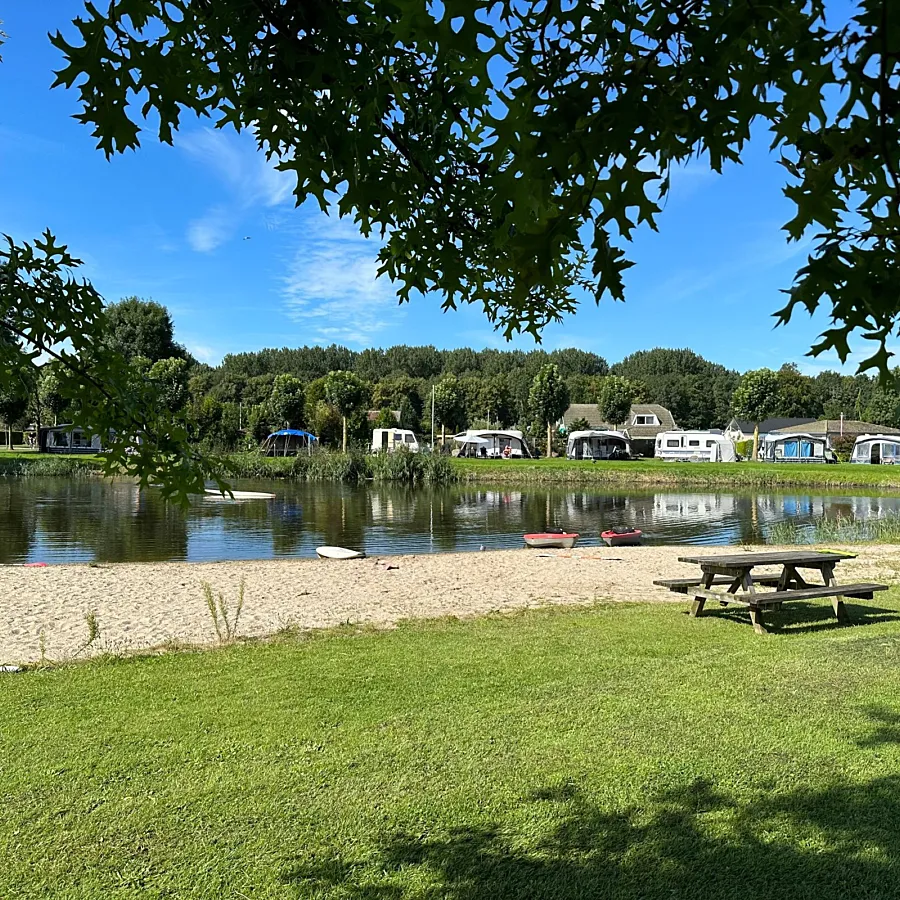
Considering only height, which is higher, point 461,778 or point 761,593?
point 761,593

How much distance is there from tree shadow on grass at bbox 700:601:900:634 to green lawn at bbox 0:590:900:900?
157 centimetres

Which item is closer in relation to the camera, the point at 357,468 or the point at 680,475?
the point at 357,468

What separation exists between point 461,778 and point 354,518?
22.4 meters

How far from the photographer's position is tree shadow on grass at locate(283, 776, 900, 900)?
2857 mm

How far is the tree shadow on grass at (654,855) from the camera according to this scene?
9.37 ft

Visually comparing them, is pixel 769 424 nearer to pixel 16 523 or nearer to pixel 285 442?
pixel 285 442

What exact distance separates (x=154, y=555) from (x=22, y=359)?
16.2m

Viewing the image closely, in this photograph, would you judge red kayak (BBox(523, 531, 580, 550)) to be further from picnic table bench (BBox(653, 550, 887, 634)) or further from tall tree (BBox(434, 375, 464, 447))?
tall tree (BBox(434, 375, 464, 447))

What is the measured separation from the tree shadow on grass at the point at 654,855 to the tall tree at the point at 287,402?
64936 millimetres

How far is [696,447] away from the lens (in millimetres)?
59812

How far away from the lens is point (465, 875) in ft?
9.71

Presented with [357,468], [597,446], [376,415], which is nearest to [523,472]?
[357,468]

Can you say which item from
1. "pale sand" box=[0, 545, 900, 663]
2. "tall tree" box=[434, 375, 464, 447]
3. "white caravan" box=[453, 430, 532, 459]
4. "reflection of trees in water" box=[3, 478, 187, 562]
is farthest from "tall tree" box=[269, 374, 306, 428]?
"pale sand" box=[0, 545, 900, 663]

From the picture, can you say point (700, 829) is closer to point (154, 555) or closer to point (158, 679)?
point (158, 679)
